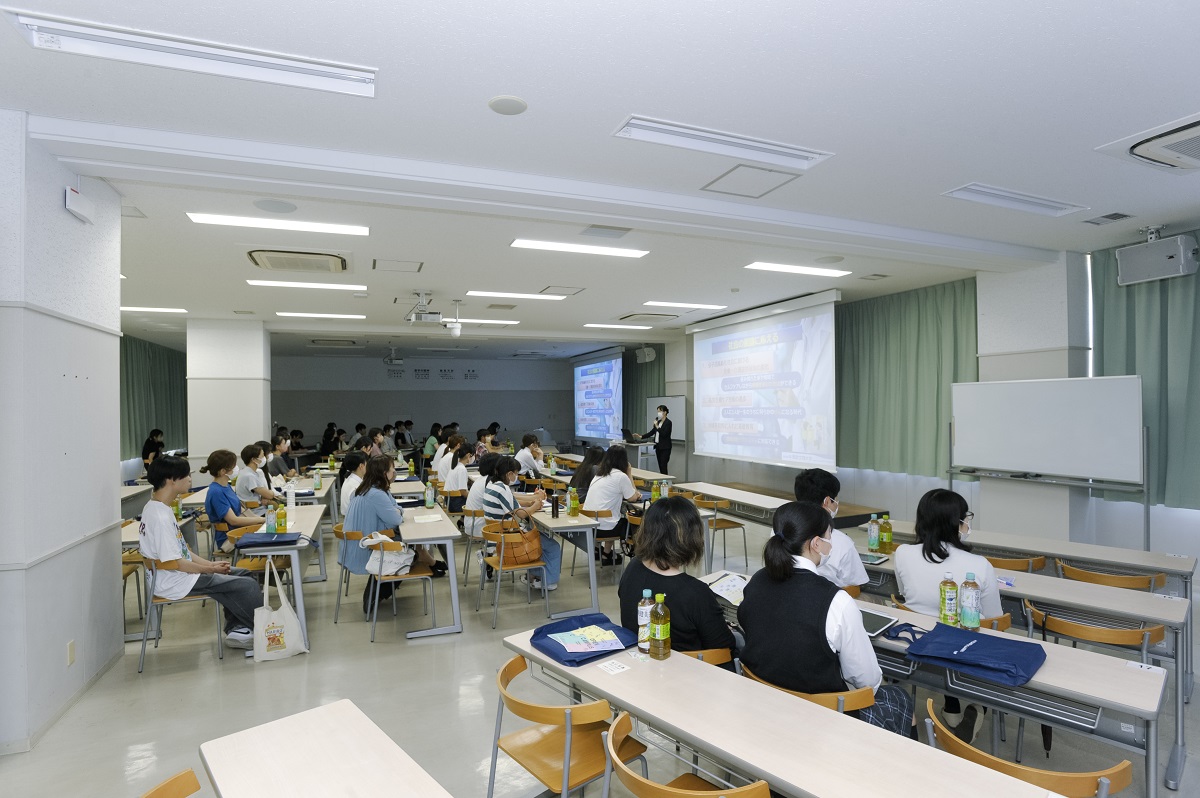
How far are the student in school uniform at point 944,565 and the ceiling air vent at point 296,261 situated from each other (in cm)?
510

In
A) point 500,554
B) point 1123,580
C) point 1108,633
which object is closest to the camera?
point 1108,633

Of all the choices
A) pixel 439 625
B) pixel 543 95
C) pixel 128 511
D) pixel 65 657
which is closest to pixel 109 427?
pixel 65 657

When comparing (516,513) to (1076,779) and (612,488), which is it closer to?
(612,488)

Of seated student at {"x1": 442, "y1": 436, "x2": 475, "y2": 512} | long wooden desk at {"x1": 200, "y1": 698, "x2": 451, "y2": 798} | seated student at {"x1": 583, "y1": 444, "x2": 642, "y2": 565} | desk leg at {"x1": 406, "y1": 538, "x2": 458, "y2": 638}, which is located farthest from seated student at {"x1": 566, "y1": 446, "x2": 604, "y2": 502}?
long wooden desk at {"x1": 200, "y1": 698, "x2": 451, "y2": 798}

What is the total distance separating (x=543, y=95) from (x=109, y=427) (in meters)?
3.26

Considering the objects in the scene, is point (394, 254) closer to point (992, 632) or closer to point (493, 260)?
point (493, 260)

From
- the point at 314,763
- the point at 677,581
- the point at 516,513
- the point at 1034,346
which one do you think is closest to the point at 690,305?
the point at 1034,346

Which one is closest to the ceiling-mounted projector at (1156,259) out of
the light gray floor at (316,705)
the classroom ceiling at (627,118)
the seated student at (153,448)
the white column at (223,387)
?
the classroom ceiling at (627,118)

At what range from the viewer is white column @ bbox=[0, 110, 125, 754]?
3.00m

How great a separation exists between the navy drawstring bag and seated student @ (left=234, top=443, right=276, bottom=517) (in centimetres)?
581

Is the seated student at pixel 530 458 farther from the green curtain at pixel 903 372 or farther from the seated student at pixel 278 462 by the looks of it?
the green curtain at pixel 903 372

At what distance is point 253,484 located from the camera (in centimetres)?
631

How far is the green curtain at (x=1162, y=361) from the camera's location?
532 centimetres

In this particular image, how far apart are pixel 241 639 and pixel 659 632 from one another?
11.1ft
